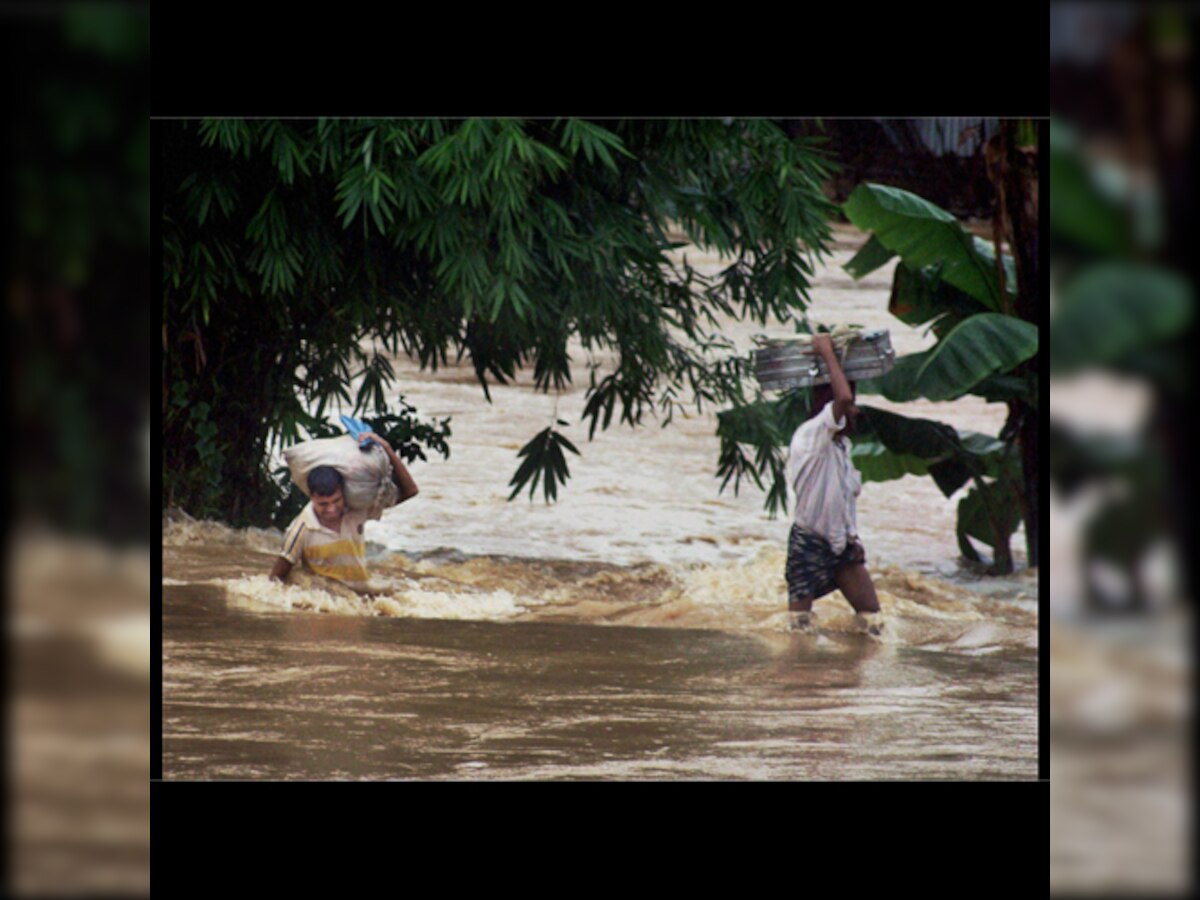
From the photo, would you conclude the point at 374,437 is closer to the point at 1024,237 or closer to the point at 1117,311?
the point at 1024,237

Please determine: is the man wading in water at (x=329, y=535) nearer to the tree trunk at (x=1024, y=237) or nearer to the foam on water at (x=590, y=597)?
the foam on water at (x=590, y=597)

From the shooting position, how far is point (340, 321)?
5.35 m

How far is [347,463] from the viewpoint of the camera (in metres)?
5.41

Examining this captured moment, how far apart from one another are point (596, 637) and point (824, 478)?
1.15 m

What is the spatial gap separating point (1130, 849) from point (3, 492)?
81.9 inches

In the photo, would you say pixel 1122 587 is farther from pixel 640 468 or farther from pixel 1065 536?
pixel 640 468

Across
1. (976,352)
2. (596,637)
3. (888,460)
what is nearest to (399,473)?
(596,637)

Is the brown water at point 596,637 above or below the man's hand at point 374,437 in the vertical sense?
below

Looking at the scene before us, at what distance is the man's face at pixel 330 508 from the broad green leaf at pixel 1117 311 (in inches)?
148

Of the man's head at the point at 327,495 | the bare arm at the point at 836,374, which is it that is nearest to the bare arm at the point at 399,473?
the man's head at the point at 327,495

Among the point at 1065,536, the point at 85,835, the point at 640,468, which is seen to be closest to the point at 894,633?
the point at 640,468

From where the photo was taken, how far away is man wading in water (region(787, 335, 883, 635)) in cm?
543

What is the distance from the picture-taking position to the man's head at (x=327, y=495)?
5.41 meters

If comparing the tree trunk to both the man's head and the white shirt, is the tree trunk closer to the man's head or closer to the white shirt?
the white shirt
